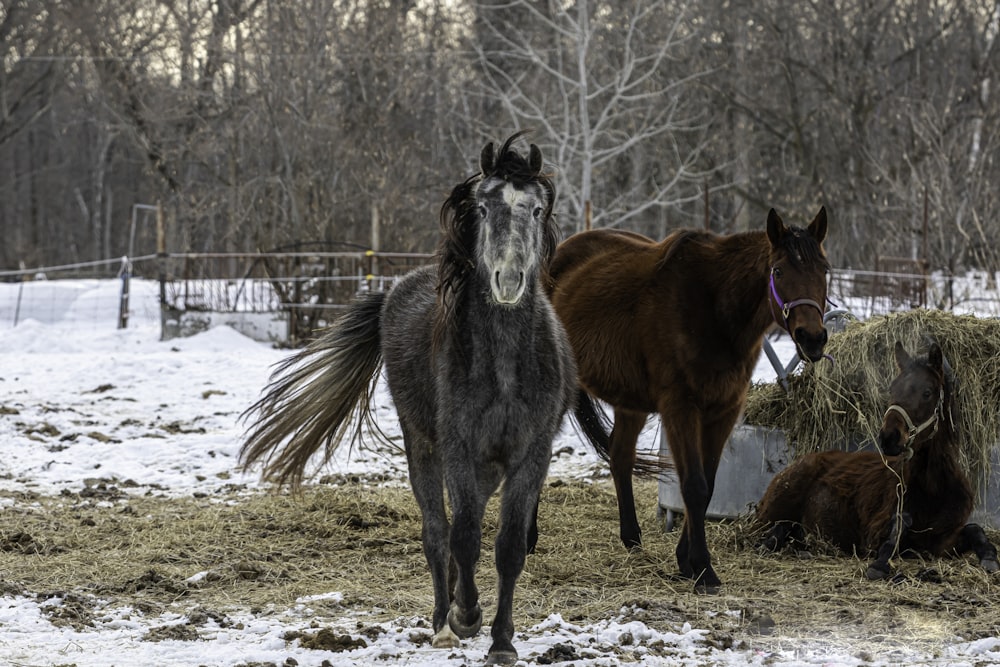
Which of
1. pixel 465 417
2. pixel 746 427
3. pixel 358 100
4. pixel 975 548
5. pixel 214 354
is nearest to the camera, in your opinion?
pixel 465 417

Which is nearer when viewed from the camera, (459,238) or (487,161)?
(487,161)

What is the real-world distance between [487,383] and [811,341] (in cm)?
172

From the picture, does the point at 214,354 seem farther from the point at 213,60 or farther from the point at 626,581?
the point at 213,60

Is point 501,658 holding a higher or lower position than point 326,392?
lower

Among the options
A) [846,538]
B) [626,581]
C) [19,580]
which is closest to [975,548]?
[846,538]

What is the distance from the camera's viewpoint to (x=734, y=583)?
532 cm

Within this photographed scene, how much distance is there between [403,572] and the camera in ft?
17.8

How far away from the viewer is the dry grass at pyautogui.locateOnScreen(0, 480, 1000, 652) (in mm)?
4648

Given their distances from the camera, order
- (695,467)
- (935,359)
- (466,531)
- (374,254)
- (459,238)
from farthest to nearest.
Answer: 1. (374,254)
2. (935,359)
3. (695,467)
4. (459,238)
5. (466,531)

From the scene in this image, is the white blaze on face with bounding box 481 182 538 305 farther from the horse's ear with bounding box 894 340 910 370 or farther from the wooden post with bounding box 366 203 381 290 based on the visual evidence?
the wooden post with bounding box 366 203 381 290

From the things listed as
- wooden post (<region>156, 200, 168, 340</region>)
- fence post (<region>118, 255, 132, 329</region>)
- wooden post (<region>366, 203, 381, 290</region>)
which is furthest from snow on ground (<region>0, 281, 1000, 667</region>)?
wooden post (<region>366, 203, 381, 290</region>)

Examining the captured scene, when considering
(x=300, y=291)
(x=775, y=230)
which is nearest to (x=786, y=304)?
(x=775, y=230)

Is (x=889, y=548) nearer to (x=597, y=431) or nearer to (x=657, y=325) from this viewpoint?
(x=657, y=325)

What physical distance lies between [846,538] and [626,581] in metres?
1.37
